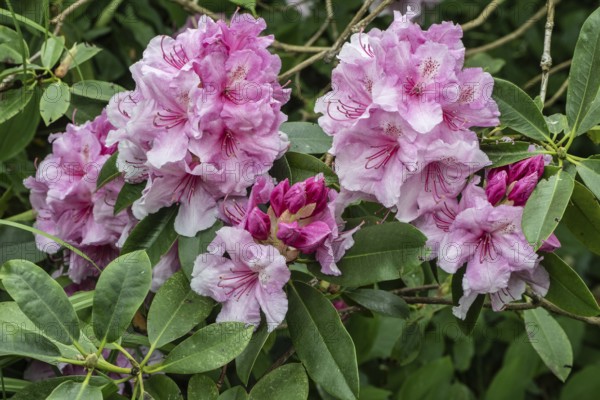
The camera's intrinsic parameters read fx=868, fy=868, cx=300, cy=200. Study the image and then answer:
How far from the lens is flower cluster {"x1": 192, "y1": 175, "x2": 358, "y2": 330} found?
1.26 metres

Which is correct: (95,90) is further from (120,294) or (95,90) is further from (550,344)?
(550,344)

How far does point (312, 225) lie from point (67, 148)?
0.50m

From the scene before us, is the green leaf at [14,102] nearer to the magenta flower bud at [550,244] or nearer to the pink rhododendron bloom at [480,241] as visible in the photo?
the pink rhododendron bloom at [480,241]

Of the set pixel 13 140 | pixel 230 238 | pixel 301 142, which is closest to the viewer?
pixel 230 238

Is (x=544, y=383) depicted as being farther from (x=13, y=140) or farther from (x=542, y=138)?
(x=13, y=140)

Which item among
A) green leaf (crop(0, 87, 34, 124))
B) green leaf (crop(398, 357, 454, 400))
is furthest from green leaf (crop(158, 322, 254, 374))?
green leaf (crop(398, 357, 454, 400))

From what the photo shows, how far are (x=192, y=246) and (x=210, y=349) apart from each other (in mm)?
175

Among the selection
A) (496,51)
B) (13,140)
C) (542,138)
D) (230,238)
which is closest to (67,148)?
(13,140)

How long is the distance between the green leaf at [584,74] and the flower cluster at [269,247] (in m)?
0.41

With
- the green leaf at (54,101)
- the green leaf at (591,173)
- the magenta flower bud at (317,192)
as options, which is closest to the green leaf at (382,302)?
the magenta flower bud at (317,192)

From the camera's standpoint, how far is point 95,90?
1.62m

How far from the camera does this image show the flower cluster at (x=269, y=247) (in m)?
1.26

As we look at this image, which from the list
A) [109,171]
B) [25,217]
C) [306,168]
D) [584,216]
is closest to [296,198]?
[306,168]

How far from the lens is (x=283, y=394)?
1.29 metres
